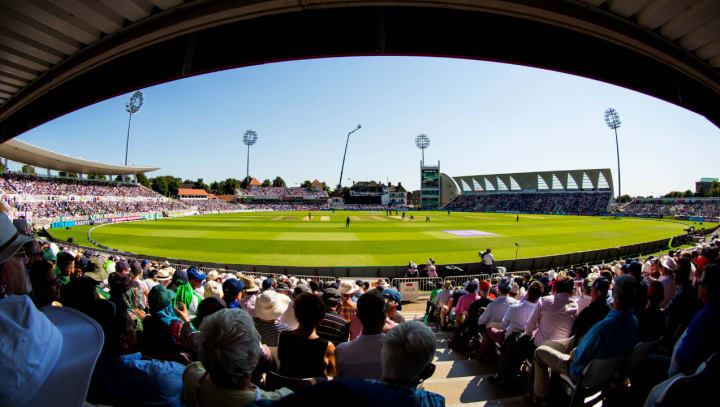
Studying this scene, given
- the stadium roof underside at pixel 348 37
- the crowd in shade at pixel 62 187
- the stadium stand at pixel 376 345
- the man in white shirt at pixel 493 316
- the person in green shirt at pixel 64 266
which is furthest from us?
the crowd in shade at pixel 62 187

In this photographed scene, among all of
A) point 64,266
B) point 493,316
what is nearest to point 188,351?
point 493,316

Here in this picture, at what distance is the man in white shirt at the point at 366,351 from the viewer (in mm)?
2541

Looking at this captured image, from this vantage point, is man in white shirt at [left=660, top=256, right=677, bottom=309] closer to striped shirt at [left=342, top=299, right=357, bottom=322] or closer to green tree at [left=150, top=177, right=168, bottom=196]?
striped shirt at [left=342, top=299, right=357, bottom=322]

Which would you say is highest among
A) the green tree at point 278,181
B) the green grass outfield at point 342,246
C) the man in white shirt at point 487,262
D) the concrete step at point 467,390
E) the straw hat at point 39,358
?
the green tree at point 278,181

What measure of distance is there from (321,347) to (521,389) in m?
3.14

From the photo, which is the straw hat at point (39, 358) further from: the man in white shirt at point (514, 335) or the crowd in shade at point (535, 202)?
the crowd in shade at point (535, 202)

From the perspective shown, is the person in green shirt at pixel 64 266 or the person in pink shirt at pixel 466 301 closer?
the person in pink shirt at pixel 466 301

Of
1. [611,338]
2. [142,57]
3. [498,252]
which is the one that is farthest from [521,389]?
[498,252]

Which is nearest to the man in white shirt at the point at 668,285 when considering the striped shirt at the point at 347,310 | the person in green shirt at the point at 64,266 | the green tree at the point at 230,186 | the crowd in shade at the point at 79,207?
the striped shirt at the point at 347,310

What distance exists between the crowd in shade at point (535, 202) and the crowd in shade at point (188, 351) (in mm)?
78665

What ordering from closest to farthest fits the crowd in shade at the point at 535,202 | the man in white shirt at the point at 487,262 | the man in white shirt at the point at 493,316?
the man in white shirt at the point at 493,316 < the man in white shirt at the point at 487,262 < the crowd in shade at the point at 535,202

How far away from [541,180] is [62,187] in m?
105

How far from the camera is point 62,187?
170 feet

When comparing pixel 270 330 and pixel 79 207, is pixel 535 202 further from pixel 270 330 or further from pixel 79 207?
pixel 79 207
